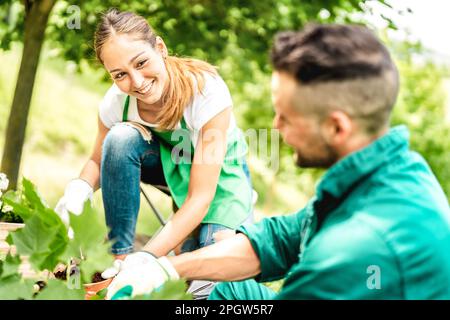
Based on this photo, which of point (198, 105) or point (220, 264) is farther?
point (198, 105)

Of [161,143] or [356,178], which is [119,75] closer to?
[161,143]

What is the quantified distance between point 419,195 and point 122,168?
1.49 metres

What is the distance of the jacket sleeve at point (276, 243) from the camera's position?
5.81 ft

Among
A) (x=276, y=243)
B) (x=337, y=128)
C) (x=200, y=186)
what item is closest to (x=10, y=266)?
(x=276, y=243)

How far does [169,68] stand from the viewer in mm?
2521

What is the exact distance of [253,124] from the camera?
9.98 metres

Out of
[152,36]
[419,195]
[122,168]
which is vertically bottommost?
[122,168]

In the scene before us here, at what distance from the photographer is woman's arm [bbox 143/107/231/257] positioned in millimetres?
2303

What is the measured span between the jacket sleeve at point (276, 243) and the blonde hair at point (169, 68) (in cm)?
89

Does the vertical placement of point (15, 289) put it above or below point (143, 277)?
above

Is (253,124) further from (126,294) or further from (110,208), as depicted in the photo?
(126,294)

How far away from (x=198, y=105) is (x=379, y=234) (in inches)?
54.0

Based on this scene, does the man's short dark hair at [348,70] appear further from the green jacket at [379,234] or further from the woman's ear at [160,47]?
the woman's ear at [160,47]
